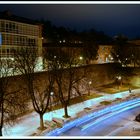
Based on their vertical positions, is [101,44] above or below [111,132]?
above

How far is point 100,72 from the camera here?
106ft

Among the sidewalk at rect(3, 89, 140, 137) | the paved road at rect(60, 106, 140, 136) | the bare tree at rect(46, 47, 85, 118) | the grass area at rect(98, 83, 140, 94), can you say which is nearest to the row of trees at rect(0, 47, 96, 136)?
the bare tree at rect(46, 47, 85, 118)

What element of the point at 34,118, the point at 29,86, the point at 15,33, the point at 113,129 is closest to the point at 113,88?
the point at 15,33

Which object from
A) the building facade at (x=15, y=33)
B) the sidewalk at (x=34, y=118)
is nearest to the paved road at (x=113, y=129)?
the sidewalk at (x=34, y=118)

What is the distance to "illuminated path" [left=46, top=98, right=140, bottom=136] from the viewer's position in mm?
16094

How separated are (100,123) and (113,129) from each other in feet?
5.41

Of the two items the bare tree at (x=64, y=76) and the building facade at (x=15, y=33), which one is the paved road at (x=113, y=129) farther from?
the building facade at (x=15, y=33)

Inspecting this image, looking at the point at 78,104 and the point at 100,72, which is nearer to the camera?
the point at 78,104

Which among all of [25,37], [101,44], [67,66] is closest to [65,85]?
Answer: [67,66]

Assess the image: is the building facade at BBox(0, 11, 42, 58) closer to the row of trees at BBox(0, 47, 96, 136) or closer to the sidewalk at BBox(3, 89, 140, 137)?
the row of trees at BBox(0, 47, 96, 136)

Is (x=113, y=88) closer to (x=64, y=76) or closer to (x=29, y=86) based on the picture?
(x=64, y=76)

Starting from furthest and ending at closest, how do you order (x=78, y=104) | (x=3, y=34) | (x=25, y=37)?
(x=25, y=37)
(x=3, y=34)
(x=78, y=104)

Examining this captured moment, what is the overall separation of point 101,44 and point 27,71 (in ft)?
106

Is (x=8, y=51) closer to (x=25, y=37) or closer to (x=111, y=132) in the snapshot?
(x=25, y=37)
